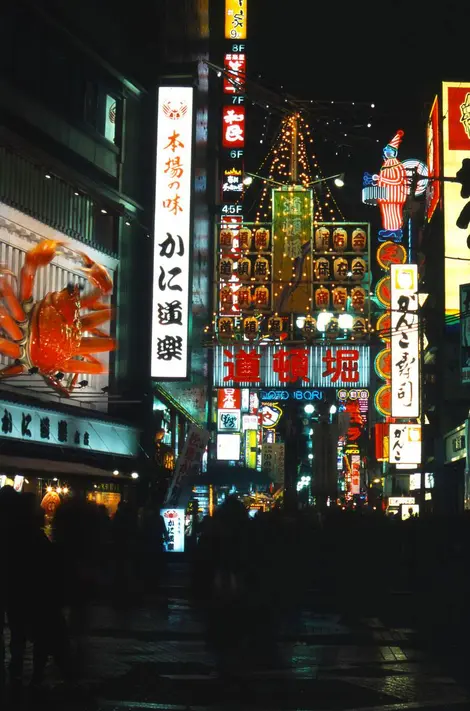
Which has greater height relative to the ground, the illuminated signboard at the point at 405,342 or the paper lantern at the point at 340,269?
the paper lantern at the point at 340,269

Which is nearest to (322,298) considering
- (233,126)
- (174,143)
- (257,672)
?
(233,126)

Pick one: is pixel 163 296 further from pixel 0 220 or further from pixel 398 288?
pixel 398 288

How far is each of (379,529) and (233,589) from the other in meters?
7.63

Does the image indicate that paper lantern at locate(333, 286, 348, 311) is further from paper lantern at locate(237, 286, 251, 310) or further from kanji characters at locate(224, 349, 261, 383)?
kanji characters at locate(224, 349, 261, 383)

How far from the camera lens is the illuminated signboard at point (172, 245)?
28.4 metres

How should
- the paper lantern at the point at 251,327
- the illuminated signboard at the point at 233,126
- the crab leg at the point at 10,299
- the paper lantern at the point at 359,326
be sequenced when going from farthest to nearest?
the paper lantern at the point at 359,326
the paper lantern at the point at 251,327
the illuminated signboard at the point at 233,126
the crab leg at the point at 10,299

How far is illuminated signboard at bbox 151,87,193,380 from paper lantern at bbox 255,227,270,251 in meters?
10.6

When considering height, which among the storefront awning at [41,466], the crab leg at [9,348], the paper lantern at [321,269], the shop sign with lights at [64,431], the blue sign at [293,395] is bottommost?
the storefront awning at [41,466]

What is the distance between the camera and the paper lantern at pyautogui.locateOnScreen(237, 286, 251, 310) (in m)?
39.6

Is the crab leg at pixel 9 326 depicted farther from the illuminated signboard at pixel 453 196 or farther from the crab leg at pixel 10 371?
the illuminated signboard at pixel 453 196

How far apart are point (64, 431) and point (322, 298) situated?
1603 cm

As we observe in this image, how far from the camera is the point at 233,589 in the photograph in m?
14.3

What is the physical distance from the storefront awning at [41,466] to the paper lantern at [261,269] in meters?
17.1

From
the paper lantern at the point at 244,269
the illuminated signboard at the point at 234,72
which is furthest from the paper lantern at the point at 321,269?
the illuminated signboard at the point at 234,72
